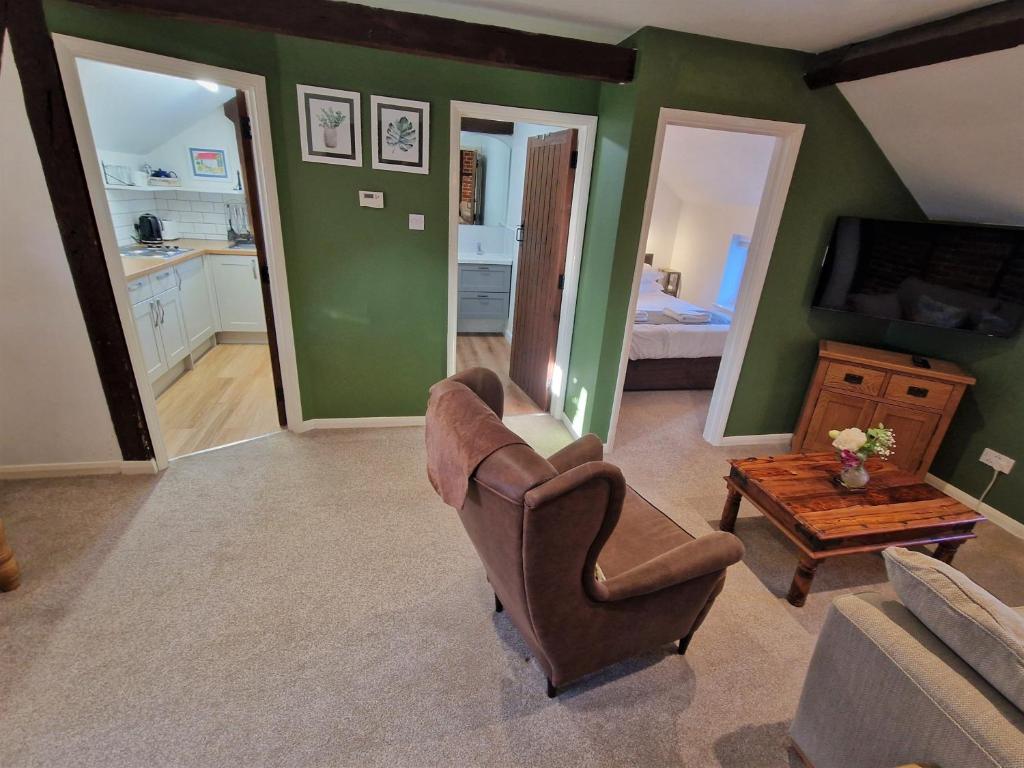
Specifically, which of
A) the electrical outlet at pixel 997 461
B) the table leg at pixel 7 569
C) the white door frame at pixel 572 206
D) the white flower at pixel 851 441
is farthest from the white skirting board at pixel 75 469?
the electrical outlet at pixel 997 461

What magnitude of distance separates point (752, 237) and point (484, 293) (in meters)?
3.01

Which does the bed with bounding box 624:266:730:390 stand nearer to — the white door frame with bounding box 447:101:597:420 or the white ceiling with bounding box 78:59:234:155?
the white door frame with bounding box 447:101:597:420

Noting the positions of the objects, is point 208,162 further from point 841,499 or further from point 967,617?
point 967,617

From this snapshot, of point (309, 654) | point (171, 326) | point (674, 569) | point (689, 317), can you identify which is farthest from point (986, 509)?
point (171, 326)

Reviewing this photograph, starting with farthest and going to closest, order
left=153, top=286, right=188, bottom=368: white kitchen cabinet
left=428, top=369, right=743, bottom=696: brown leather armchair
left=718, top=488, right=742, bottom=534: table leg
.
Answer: left=153, top=286, right=188, bottom=368: white kitchen cabinet < left=718, top=488, right=742, bottom=534: table leg < left=428, top=369, right=743, bottom=696: brown leather armchair

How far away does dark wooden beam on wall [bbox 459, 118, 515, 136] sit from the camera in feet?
15.4

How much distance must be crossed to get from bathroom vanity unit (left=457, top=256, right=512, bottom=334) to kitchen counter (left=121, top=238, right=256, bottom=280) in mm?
2084

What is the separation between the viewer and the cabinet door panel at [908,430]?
280cm

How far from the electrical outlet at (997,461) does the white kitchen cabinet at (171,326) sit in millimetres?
5458

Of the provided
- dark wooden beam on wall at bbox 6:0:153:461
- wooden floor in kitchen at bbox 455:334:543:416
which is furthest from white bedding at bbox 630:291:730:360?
dark wooden beam on wall at bbox 6:0:153:461

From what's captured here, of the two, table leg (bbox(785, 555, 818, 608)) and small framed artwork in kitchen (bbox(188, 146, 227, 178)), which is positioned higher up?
small framed artwork in kitchen (bbox(188, 146, 227, 178))

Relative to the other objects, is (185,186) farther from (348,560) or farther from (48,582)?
(348,560)

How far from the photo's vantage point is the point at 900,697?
1.08m

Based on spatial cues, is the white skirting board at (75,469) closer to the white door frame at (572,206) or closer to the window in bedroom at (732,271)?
the white door frame at (572,206)
